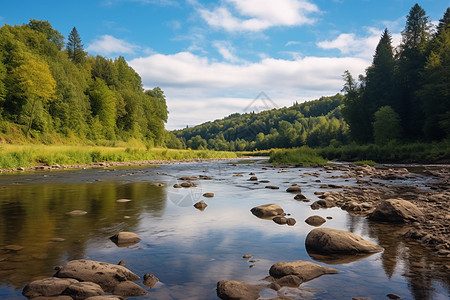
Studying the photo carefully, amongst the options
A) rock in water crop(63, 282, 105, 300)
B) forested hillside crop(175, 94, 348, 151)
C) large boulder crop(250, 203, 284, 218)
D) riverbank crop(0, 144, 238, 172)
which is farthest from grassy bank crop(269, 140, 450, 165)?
forested hillside crop(175, 94, 348, 151)

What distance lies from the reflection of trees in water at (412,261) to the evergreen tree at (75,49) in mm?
95371

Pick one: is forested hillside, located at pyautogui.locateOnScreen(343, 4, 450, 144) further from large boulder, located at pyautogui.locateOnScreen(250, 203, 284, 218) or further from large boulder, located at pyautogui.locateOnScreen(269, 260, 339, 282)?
large boulder, located at pyautogui.locateOnScreen(269, 260, 339, 282)

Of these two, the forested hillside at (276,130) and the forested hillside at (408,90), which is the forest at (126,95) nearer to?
the forested hillside at (408,90)

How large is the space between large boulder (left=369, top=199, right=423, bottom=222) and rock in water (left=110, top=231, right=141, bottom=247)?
6.36 meters

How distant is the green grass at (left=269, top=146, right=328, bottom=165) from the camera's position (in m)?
39.5

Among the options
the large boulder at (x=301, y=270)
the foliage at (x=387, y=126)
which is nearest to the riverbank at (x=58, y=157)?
the large boulder at (x=301, y=270)

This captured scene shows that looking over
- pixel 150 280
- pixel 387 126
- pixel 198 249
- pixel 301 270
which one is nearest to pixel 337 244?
pixel 301 270

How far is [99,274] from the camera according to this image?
4.31 metres

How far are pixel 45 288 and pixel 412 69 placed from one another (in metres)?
64.5

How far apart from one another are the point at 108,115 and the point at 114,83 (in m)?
17.8

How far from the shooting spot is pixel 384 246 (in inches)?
237

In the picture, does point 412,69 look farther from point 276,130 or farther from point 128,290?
point 276,130

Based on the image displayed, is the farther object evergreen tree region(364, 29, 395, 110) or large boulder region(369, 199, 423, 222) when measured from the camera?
evergreen tree region(364, 29, 395, 110)

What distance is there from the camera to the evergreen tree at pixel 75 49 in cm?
8666
